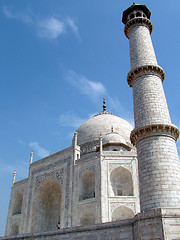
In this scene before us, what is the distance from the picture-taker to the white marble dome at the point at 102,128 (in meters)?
26.5

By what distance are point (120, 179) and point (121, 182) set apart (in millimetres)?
219

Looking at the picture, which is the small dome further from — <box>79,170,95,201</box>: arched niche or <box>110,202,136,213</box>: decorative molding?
<box>110,202,136,213</box>: decorative molding

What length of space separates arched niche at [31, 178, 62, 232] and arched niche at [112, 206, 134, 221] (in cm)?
565

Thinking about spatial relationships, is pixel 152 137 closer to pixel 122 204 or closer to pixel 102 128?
pixel 122 204

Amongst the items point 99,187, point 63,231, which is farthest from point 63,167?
point 63,231

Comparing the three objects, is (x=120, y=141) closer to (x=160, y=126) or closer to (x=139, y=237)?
(x=160, y=126)

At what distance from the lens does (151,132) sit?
31.3 feet

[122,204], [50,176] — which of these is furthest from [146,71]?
[50,176]

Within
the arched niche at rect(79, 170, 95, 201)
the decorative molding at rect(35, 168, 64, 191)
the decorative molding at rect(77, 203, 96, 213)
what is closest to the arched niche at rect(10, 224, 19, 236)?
the decorative molding at rect(35, 168, 64, 191)

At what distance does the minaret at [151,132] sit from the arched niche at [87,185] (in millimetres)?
9618

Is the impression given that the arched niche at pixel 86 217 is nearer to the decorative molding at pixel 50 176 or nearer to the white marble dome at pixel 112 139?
the decorative molding at pixel 50 176

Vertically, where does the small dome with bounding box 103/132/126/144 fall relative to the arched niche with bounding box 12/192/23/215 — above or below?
above

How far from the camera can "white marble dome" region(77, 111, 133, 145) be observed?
2652 centimetres

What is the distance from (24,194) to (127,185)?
31.4ft
